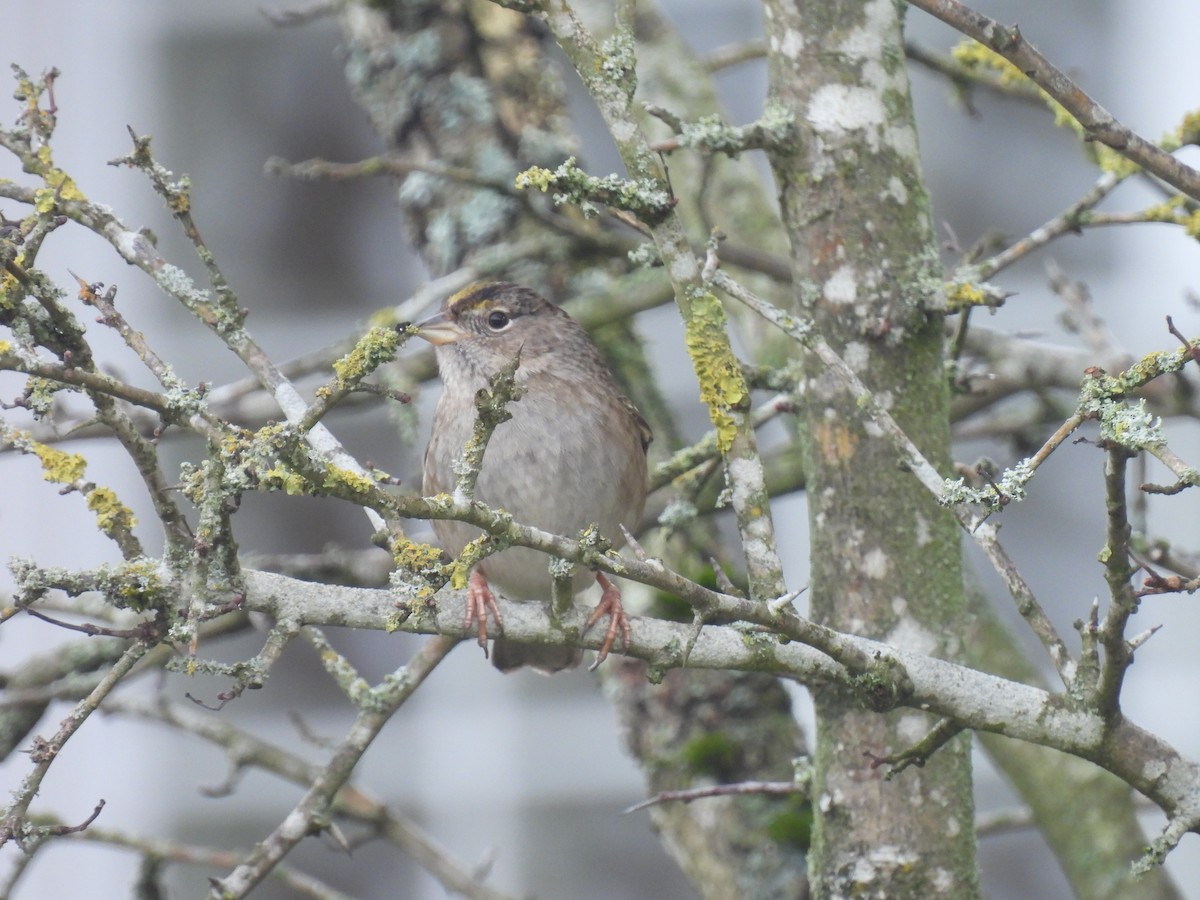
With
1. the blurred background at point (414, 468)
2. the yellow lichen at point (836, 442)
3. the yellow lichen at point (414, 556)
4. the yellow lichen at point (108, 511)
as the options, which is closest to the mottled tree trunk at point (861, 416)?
the yellow lichen at point (836, 442)

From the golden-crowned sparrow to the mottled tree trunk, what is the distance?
0.69 meters

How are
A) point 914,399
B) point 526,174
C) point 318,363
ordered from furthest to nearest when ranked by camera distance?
point 318,363 → point 914,399 → point 526,174

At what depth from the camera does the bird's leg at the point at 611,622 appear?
240 centimetres

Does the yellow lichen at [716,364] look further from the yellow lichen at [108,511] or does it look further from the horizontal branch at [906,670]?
the yellow lichen at [108,511]

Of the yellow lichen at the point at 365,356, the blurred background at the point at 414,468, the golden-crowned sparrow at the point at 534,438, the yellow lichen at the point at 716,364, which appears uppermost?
the blurred background at the point at 414,468

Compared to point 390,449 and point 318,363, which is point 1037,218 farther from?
point 318,363

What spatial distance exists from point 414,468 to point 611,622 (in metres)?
4.39

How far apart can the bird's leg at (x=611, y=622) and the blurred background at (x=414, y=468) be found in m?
4.07

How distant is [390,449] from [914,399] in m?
4.99

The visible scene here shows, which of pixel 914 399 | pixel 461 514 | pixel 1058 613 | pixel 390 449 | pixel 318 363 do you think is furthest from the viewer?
pixel 390 449

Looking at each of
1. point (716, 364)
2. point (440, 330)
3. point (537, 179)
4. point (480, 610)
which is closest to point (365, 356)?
point (537, 179)

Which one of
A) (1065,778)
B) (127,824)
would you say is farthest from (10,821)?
(127,824)

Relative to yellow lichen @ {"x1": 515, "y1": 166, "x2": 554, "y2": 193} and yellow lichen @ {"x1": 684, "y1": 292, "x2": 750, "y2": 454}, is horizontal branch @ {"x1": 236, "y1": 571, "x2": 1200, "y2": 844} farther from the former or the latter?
yellow lichen @ {"x1": 515, "y1": 166, "x2": 554, "y2": 193}

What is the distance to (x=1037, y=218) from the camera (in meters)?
7.25
